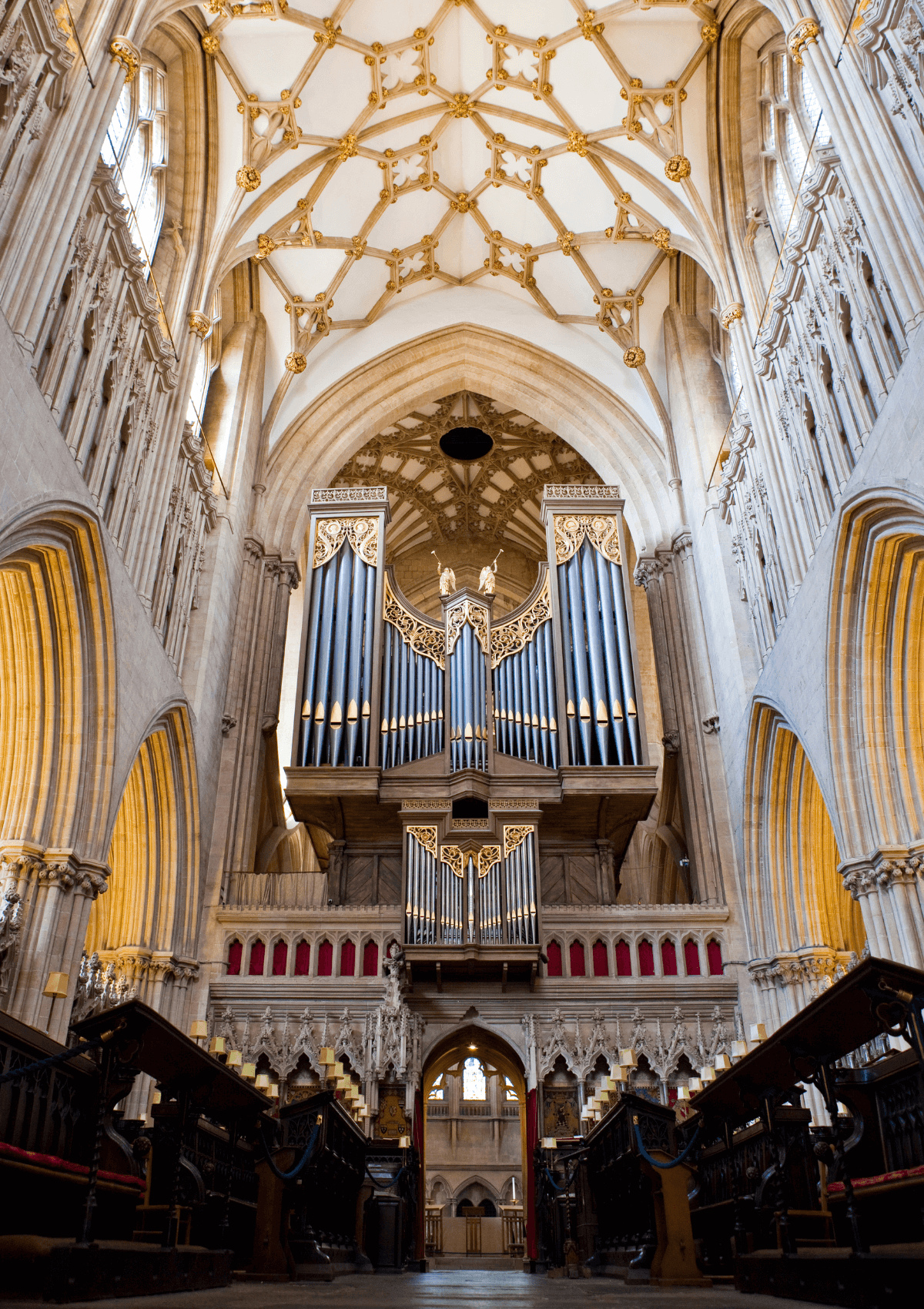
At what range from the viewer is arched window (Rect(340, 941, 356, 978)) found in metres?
13.4

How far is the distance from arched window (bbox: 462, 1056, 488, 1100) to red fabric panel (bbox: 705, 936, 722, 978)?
12.6m

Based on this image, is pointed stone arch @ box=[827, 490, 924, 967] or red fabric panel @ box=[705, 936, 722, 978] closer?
pointed stone arch @ box=[827, 490, 924, 967]

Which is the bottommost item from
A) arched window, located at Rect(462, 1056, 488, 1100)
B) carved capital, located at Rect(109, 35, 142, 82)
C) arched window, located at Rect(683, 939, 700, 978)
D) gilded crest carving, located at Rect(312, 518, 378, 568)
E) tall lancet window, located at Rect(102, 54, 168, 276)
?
arched window, located at Rect(683, 939, 700, 978)

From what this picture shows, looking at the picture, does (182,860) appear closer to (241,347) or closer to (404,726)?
(404,726)

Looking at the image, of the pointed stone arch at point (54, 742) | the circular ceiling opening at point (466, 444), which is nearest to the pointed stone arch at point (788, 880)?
the pointed stone arch at point (54, 742)

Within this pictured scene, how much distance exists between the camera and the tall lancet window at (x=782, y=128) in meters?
12.8

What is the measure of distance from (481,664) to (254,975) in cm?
563

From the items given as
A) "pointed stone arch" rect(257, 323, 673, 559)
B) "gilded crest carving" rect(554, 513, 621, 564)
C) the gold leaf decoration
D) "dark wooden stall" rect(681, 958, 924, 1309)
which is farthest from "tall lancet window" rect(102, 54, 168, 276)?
"dark wooden stall" rect(681, 958, 924, 1309)

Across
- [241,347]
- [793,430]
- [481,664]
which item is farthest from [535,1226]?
[241,347]

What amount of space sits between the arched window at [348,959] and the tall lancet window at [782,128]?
10.8 metres

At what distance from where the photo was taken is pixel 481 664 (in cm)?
1588

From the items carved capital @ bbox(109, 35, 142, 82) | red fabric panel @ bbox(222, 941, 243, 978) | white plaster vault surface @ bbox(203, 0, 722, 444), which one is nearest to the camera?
carved capital @ bbox(109, 35, 142, 82)

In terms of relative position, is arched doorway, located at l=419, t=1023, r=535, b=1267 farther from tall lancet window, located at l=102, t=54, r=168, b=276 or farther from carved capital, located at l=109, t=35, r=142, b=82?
carved capital, located at l=109, t=35, r=142, b=82

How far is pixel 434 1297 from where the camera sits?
4.86 m
